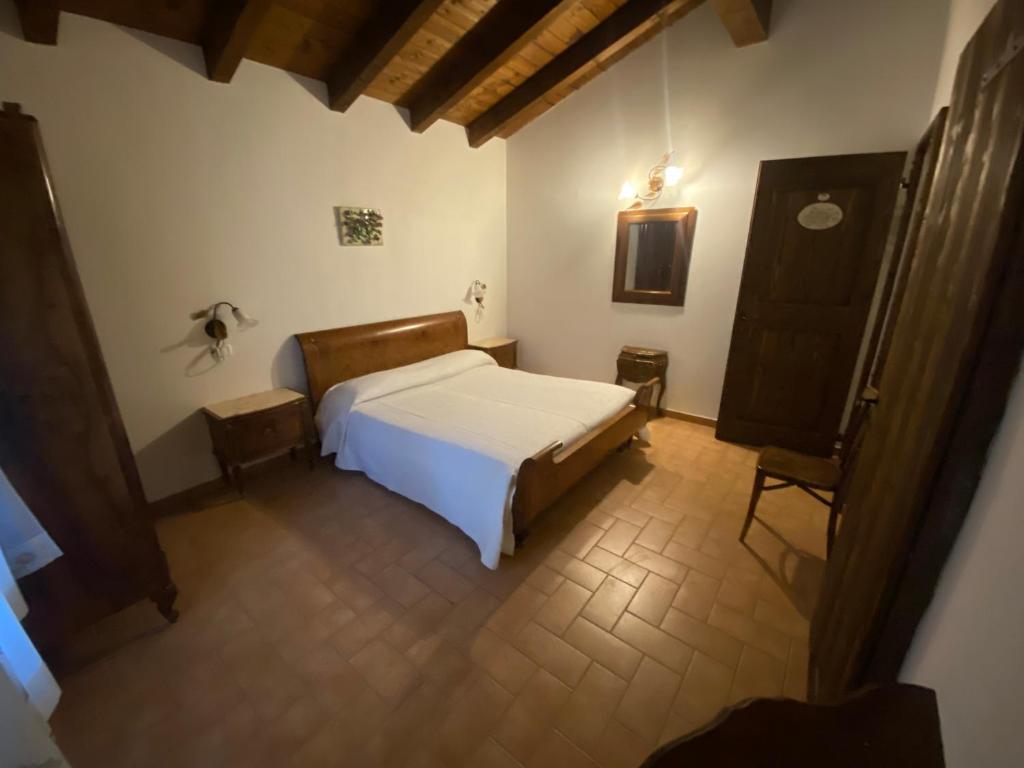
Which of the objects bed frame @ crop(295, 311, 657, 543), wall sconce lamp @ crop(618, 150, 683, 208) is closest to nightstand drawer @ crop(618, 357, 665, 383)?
bed frame @ crop(295, 311, 657, 543)

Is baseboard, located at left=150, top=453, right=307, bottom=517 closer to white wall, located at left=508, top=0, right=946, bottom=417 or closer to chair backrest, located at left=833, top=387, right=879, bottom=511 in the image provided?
white wall, located at left=508, top=0, right=946, bottom=417

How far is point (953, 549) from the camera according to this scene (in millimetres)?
781

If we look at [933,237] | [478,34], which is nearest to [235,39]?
[478,34]

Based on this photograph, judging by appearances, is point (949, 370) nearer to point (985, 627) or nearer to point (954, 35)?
point (985, 627)

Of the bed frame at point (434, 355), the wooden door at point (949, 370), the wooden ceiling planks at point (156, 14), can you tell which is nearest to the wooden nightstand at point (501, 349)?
the bed frame at point (434, 355)

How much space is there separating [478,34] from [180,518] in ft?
11.7

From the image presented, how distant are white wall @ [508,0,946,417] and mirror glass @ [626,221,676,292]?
0.62 ft

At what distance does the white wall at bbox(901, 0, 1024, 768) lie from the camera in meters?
0.56

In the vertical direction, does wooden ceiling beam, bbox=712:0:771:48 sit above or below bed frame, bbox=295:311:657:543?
above

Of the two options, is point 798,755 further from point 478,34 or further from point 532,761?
point 478,34

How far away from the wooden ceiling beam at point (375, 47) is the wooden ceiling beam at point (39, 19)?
128 centimetres

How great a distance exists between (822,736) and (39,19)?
335 centimetres

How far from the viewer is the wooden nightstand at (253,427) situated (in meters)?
2.37

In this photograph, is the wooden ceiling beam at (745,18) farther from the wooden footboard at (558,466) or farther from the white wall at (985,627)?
the white wall at (985,627)
